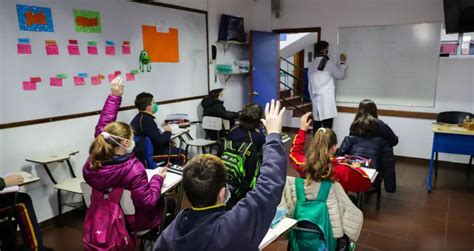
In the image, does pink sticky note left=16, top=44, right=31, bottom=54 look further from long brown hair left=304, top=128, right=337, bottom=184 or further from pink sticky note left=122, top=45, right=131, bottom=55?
long brown hair left=304, top=128, right=337, bottom=184

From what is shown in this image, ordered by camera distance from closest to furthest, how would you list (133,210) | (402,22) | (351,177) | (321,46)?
(133,210) → (351,177) → (402,22) → (321,46)

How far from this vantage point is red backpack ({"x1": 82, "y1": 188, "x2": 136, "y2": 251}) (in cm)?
196

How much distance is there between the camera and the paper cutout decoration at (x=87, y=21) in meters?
3.34

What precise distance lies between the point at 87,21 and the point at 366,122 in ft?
9.37

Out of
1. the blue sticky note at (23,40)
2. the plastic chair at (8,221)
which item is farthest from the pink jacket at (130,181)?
the blue sticky note at (23,40)

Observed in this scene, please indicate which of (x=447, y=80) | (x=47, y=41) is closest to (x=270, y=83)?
(x=447, y=80)

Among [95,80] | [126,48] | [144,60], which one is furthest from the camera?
[144,60]

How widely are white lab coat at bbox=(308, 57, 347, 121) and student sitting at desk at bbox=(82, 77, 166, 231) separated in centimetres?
382

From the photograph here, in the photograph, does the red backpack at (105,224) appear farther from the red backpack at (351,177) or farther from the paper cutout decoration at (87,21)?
the paper cutout decoration at (87,21)

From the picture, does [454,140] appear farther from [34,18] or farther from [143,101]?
[34,18]

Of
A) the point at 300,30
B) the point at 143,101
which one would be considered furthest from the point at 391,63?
the point at 143,101

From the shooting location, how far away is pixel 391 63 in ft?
16.9

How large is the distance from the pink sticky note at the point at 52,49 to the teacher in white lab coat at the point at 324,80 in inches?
142

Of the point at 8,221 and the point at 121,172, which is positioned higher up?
the point at 121,172
